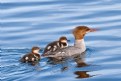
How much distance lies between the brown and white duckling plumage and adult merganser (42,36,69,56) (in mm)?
276

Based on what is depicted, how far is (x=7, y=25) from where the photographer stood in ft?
53.9

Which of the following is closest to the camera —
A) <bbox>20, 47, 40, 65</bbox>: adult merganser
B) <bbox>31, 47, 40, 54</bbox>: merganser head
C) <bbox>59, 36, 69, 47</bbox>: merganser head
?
<bbox>20, 47, 40, 65</bbox>: adult merganser

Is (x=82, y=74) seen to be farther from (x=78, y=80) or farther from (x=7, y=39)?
(x=7, y=39)

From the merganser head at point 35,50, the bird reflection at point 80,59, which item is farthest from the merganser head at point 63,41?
the merganser head at point 35,50

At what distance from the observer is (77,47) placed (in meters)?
14.0

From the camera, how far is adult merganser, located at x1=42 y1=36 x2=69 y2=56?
1345 centimetres

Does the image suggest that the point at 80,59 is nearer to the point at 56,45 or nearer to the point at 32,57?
the point at 56,45

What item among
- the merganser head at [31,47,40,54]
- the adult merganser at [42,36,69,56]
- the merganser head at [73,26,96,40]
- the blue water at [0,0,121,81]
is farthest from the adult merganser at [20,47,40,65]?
the merganser head at [73,26,96,40]

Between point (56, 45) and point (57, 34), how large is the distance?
1675mm

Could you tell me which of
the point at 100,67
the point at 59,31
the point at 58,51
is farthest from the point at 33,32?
the point at 100,67

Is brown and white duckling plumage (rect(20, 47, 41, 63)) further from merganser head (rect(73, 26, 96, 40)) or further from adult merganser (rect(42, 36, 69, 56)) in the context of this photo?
merganser head (rect(73, 26, 96, 40))

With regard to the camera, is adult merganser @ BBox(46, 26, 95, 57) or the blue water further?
adult merganser @ BBox(46, 26, 95, 57)

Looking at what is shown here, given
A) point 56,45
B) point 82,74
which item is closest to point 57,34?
point 56,45

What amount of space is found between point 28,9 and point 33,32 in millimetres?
3063
